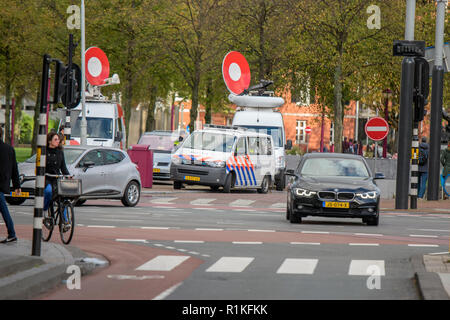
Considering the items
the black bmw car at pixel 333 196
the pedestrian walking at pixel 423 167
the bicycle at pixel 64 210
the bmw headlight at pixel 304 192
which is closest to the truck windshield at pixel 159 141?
the pedestrian walking at pixel 423 167

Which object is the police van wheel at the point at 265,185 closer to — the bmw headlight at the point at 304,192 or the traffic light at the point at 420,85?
the traffic light at the point at 420,85

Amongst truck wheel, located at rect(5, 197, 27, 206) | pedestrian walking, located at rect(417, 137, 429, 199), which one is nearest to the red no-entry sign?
pedestrian walking, located at rect(417, 137, 429, 199)

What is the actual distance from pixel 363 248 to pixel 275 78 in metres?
A: 32.1

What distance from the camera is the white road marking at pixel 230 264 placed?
492 inches

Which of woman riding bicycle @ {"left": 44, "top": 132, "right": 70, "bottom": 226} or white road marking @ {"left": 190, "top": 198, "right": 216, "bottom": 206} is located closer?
woman riding bicycle @ {"left": 44, "top": 132, "right": 70, "bottom": 226}

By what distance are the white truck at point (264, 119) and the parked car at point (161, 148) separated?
281 centimetres

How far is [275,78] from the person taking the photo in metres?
47.7

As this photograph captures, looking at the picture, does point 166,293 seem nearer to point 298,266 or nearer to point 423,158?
point 298,266

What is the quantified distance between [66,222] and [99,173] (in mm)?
9492

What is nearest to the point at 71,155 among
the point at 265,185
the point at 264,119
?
the point at 265,185

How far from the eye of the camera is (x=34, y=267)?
11.8 metres

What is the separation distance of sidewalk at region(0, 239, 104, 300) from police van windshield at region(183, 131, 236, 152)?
63.5ft

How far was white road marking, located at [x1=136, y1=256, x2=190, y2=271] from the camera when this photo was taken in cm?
1247

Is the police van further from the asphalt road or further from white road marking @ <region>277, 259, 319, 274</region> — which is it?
white road marking @ <region>277, 259, 319, 274</region>
